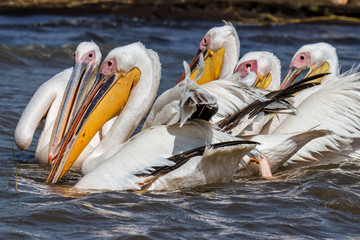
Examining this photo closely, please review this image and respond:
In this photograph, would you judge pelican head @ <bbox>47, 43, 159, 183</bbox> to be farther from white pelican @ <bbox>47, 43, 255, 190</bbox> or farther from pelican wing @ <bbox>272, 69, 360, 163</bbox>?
pelican wing @ <bbox>272, 69, 360, 163</bbox>

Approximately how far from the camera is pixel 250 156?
4434mm

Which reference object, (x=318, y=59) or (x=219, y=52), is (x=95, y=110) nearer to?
(x=219, y=52)

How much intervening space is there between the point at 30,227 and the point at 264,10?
13533 mm

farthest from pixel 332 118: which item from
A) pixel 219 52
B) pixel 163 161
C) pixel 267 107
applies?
pixel 219 52

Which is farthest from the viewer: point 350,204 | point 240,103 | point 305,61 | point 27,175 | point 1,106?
point 1,106

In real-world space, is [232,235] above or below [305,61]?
below

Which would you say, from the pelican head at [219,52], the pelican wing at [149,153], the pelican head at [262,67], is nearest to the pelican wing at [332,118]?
the pelican head at [262,67]

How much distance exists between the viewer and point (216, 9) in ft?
53.6

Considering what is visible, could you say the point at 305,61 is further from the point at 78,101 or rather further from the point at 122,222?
the point at 122,222

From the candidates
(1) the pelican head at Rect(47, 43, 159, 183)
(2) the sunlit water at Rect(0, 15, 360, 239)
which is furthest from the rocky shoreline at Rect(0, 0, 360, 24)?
(1) the pelican head at Rect(47, 43, 159, 183)

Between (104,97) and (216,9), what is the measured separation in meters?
12.0

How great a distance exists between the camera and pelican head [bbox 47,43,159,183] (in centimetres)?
453

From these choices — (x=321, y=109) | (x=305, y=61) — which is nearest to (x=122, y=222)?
(x=321, y=109)

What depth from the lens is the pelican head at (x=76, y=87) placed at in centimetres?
492
